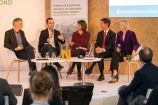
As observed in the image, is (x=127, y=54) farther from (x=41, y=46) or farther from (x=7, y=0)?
(x=7, y=0)

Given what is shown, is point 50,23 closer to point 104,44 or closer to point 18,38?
point 18,38

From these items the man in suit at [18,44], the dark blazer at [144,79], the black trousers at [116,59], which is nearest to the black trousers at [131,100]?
the dark blazer at [144,79]

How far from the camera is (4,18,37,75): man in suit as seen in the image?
7.19m

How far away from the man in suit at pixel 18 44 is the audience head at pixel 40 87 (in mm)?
Result: 4723

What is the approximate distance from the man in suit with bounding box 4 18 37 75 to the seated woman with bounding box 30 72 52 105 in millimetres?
4729

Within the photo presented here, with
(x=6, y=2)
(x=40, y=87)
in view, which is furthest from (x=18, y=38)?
(x=40, y=87)

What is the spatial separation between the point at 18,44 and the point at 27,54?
0.34 meters

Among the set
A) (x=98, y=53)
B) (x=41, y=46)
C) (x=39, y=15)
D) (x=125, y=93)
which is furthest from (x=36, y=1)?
(x=125, y=93)

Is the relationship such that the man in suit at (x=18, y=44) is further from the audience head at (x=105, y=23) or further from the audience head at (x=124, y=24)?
the audience head at (x=124, y=24)

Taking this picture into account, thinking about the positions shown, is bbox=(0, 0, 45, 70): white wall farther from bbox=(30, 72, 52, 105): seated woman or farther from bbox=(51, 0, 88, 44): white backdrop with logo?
bbox=(30, 72, 52, 105): seated woman

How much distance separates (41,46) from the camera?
7.61 meters

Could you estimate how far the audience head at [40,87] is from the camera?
7.93ft

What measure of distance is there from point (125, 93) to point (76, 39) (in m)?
3.34

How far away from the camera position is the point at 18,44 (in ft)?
24.3
